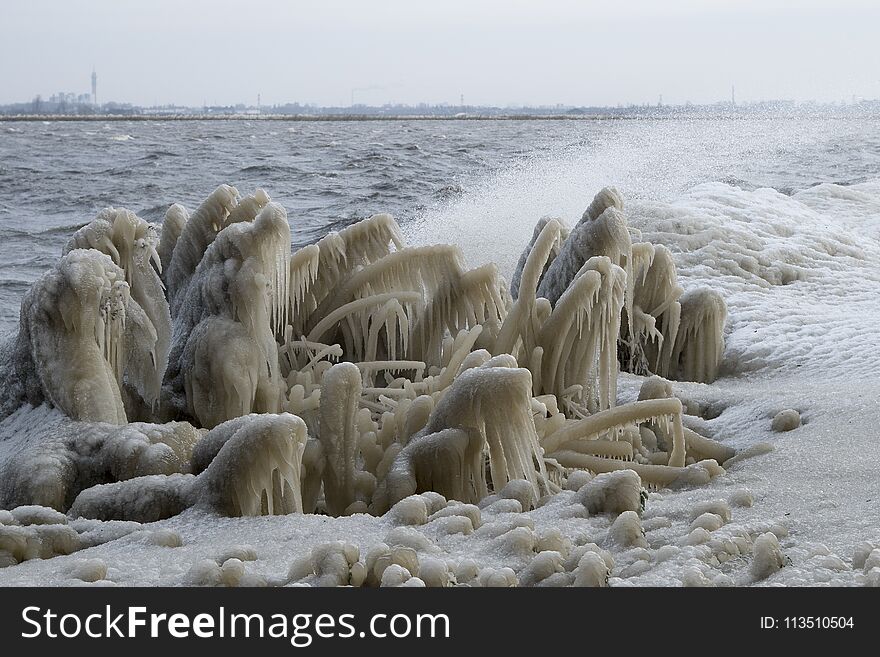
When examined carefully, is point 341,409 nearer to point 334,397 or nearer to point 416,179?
point 334,397

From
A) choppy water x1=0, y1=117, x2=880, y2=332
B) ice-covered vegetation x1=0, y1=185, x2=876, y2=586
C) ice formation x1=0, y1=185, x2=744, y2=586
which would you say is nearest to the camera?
ice-covered vegetation x1=0, y1=185, x2=876, y2=586

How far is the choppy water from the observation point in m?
12.0

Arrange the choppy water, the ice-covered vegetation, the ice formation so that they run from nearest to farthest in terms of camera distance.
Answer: the ice-covered vegetation < the ice formation < the choppy water

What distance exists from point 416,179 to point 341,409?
20.1 metres

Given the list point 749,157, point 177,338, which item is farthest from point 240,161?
point 177,338

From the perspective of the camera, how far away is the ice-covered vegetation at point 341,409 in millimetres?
2586

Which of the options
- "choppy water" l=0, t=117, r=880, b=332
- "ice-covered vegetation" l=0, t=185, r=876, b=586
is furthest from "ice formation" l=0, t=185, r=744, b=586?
"choppy water" l=0, t=117, r=880, b=332

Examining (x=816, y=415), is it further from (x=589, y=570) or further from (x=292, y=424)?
(x=292, y=424)

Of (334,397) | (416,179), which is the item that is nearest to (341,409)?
(334,397)

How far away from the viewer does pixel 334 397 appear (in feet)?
10.4

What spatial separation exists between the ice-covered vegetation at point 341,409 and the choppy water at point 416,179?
16.2 feet

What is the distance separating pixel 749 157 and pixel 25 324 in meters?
24.0

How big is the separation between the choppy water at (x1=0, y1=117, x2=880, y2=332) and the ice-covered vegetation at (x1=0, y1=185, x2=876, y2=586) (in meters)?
4.94

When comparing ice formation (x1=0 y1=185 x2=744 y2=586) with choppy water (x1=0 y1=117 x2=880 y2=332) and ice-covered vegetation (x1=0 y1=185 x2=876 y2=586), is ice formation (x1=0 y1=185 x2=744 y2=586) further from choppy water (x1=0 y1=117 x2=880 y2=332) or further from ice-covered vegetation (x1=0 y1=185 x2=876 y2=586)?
choppy water (x1=0 y1=117 x2=880 y2=332)
